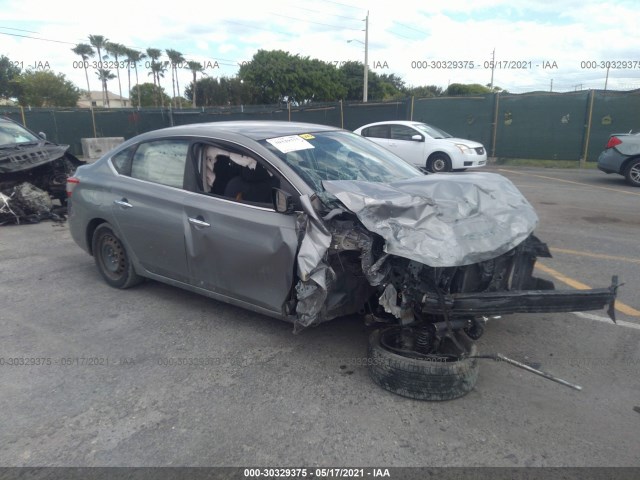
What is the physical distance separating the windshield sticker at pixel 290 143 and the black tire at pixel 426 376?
173cm

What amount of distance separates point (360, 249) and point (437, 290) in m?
0.55

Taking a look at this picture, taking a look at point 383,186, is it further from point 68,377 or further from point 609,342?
point 68,377

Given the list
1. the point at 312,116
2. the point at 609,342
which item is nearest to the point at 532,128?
the point at 312,116

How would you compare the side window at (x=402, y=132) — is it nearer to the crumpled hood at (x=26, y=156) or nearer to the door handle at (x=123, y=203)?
the crumpled hood at (x=26, y=156)

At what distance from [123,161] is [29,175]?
4979mm

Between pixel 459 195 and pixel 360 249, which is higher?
pixel 459 195

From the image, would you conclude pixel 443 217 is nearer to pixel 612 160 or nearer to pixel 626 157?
pixel 626 157

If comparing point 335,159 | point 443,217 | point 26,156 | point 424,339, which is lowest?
point 424,339

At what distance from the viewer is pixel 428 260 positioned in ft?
9.68

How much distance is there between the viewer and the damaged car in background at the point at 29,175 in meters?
8.55

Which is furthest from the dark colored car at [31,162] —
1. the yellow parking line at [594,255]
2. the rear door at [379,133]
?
Answer: the rear door at [379,133]

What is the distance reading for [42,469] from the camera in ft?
8.79

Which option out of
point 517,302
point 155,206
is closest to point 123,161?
point 155,206

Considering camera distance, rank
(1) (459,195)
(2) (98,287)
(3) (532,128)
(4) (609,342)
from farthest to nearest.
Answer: (3) (532,128), (2) (98,287), (4) (609,342), (1) (459,195)
